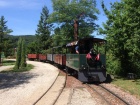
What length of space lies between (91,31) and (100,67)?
36.1 meters

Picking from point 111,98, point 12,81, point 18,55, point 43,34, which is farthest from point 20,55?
point 43,34

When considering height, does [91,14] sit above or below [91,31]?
above

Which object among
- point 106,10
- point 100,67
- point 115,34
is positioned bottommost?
point 100,67

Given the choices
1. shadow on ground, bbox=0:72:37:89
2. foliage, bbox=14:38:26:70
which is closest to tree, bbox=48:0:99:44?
foliage, bbox=14:38:26:70

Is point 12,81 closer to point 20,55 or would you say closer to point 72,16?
point 20,55

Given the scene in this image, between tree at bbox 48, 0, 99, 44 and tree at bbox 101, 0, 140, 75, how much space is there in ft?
95.5

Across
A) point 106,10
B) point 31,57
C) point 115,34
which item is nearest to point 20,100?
point 115,34

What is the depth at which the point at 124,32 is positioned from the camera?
2005cm

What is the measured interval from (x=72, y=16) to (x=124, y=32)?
34542mm

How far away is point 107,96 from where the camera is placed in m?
13.7

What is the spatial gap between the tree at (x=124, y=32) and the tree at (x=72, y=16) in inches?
1147

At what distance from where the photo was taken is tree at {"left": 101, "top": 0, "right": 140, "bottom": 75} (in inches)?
715

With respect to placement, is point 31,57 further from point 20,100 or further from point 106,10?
point 20,100

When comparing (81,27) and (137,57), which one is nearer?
(137,57)
